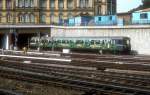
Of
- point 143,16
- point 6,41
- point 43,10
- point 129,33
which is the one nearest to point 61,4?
point 43,10

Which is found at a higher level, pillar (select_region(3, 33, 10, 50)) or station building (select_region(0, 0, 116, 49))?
station building (select_region(0, 0, 116, 49))

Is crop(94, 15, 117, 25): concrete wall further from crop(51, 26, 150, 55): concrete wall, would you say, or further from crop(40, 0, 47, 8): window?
crop(40, 0, 47, 8): window

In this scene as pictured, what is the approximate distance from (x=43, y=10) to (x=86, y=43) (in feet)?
164

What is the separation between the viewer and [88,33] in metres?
85.2

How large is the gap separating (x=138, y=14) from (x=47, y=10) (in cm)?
4862

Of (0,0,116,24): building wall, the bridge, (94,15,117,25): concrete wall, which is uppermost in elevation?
(0,0,116,24): building wall

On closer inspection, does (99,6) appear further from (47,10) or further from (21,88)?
(21,88)

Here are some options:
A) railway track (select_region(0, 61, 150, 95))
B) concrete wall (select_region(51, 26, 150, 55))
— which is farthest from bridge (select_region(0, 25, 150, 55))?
railway track (select_region(0, 61, 150, 95))

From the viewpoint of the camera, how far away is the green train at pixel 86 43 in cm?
7012

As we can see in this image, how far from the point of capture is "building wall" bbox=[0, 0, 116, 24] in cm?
12206

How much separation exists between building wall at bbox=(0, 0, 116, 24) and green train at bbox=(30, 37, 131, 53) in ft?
108

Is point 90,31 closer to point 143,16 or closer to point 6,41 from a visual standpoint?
point 143,16

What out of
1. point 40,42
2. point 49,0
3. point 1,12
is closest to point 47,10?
point 49,0

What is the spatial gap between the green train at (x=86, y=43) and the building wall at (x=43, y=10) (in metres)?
32.8
